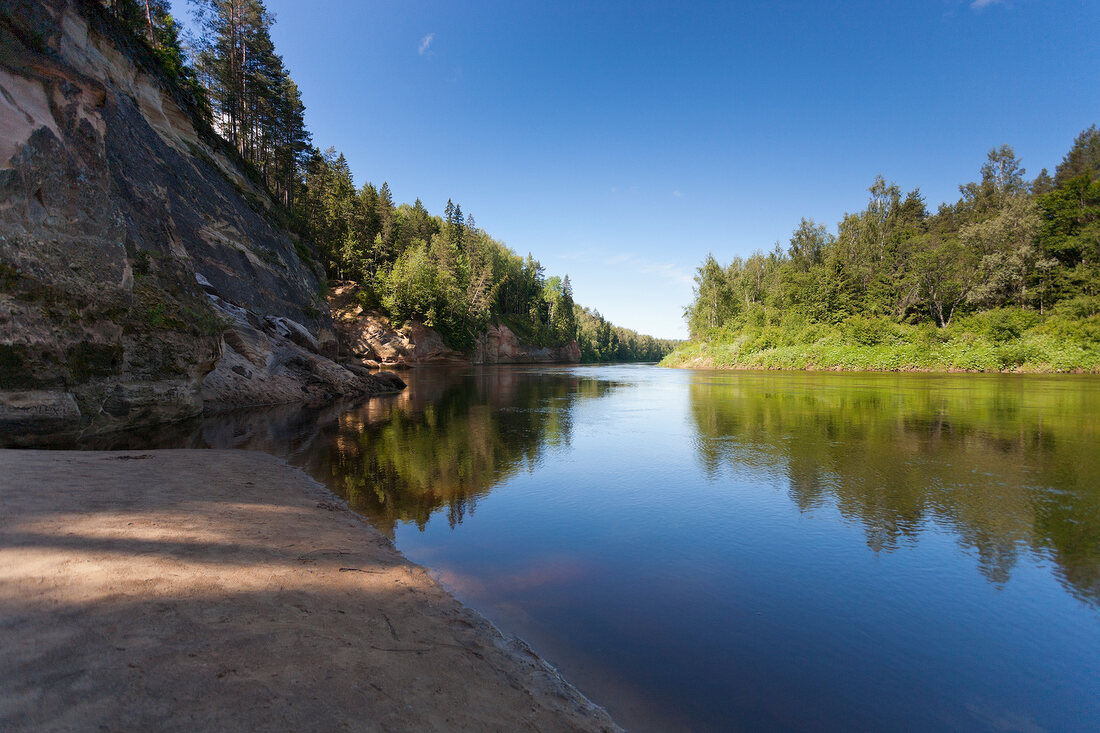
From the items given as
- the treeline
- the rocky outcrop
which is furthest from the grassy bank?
the treeline

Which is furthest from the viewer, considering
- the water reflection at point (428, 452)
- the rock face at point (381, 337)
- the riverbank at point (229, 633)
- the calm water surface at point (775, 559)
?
the rock face at point (381, 337)

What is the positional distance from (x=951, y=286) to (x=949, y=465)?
1904 inches

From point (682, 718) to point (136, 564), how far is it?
14.6ft

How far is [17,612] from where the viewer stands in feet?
8.80

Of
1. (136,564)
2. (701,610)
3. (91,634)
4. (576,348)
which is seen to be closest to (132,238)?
(136,564)

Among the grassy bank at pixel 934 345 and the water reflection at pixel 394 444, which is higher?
the grassy bank at pixel 934 345

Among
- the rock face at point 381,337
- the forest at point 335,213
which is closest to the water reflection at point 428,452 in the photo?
the forest at point 335,213

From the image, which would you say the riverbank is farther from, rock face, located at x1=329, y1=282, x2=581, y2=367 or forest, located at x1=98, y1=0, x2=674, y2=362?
rock face, located at x1=329, y1=282, x2=581, y2=367

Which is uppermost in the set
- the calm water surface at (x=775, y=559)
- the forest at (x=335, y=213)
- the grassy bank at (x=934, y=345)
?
the forest at (x=335, y=213)

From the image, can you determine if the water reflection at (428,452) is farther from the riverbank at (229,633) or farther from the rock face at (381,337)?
the rock face at (381,337)

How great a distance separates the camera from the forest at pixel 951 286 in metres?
37.3

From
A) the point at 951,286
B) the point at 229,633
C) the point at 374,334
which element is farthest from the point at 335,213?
the point at 951,286

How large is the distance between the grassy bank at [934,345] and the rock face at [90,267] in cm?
5047

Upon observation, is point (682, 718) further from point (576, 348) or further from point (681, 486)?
point (576, 348)
